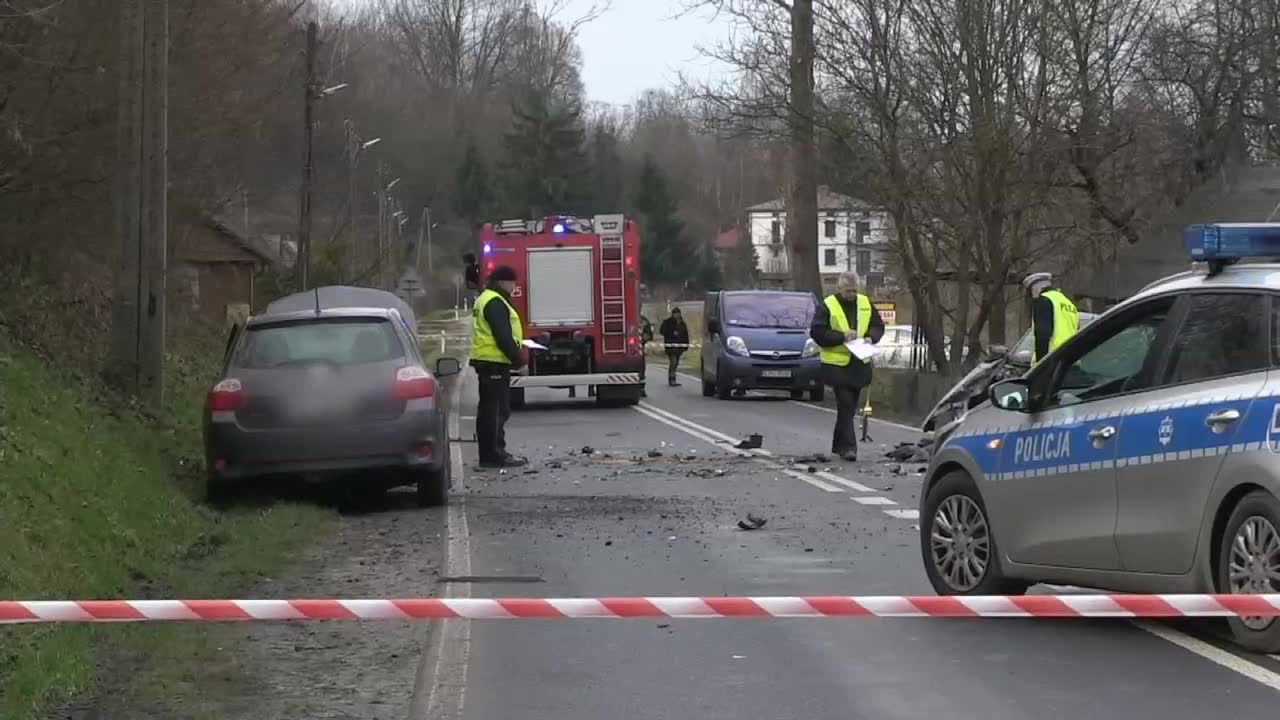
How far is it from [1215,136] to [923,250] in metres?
6.52

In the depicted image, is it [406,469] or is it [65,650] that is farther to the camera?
[406,469]

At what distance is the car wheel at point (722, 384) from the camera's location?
30.6 metres

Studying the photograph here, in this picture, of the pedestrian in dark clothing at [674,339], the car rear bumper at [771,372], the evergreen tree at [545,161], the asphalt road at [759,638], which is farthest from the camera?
the evergreen tree at [545,161]

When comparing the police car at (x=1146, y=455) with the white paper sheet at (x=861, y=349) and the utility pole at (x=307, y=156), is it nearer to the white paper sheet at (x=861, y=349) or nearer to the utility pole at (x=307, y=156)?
the white paper sheet at (x=861, y=349)

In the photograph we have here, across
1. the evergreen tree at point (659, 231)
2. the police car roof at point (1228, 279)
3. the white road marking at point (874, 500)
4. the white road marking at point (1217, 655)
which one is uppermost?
the evergreen tree at point (659, 231)

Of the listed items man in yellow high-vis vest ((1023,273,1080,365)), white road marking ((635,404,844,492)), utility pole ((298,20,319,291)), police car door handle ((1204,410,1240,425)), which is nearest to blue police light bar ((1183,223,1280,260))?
police car door handle ((1204,410,1240,425))

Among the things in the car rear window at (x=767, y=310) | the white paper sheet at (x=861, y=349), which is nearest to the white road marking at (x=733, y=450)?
the white paper sheet at (x=861, y=349)

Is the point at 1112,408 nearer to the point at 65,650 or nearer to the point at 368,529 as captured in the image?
the point at 65,650

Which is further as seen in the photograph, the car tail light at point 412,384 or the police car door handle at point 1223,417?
the car tail light at point 412,384

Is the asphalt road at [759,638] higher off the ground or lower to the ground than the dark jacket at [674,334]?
lower

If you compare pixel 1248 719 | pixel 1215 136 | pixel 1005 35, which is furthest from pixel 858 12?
pixel 1248 719

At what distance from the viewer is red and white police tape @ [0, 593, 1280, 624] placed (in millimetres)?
5715

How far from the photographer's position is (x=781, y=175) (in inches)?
1826

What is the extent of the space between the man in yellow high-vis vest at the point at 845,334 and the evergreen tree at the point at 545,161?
74.5 m
